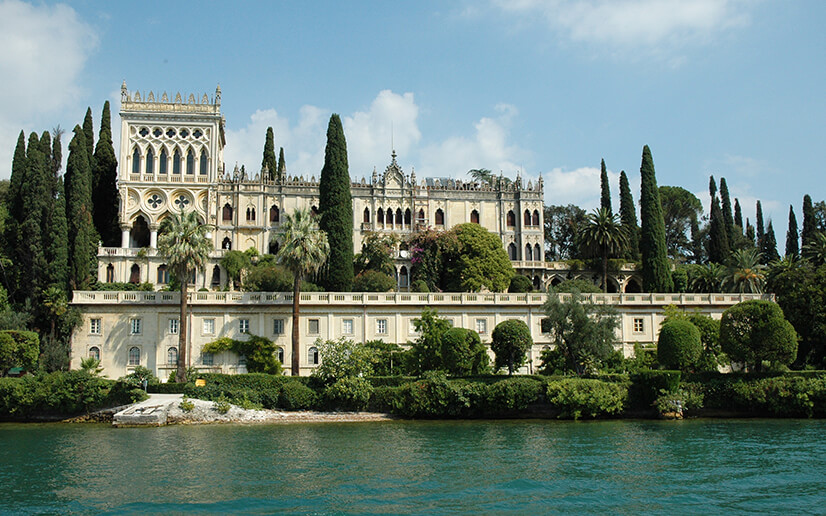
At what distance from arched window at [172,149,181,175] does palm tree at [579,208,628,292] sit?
3796 centimetres

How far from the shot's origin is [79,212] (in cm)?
5459

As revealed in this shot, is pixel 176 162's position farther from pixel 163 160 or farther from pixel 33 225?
pixel 33 225

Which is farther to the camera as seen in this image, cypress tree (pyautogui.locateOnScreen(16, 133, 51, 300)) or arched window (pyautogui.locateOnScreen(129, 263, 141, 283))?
arched window (pyautogui.locateOnScreen(129, 263, 141, 283))

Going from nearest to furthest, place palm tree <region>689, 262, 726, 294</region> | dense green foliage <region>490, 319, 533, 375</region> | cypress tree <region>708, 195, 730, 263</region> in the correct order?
dense green foliage <region>490, 319, 533, 375</region> < palm tree <region>689, 262, 726, 294</region> < cypress tree <region>708, 195, 730, 263</region>

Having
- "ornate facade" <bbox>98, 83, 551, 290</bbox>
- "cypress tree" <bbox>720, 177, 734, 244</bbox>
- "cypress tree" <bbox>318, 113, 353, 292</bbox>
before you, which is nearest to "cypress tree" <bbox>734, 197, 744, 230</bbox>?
"cypress tree" <bbox>720, 177, 734, 244</bbox>

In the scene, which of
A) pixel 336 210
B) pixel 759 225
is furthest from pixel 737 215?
pixel 336 210

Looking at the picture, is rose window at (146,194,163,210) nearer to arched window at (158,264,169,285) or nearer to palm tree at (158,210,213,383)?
arched window at (158,264,169,285)

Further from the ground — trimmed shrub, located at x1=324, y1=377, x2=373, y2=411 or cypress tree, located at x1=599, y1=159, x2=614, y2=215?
cypress tree, located at x1=599, y1=159, x2=614, y2=215

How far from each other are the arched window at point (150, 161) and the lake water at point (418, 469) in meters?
35.9

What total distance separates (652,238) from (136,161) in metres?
47.0

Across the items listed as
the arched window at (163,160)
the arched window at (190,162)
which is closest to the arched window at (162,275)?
the arched window at (163,160)

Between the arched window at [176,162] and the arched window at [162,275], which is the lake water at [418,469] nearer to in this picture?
the arched window at [162,275]

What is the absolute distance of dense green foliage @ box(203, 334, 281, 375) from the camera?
46969mm

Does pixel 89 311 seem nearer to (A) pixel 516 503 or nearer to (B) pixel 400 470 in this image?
(B) pixel 400 470
